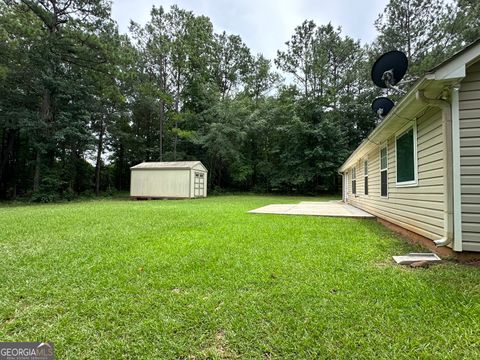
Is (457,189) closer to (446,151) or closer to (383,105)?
→ (446,151)

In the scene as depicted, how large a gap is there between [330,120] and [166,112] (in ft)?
46.9

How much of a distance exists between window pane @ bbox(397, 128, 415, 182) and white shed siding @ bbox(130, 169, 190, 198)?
1230 cm

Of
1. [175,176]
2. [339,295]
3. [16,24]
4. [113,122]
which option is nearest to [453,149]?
[339,295]

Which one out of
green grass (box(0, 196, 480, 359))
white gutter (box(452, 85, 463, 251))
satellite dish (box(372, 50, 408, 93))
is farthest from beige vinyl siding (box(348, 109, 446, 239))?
satellite dish (box(372, 50, 408, 93))

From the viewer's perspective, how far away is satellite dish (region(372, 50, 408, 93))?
4262 millimetres

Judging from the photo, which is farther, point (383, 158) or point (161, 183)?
point (161, 183)

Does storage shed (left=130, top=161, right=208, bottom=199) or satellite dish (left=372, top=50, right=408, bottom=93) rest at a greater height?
satellite dish (left=372, top=50, right=408, bottom=93)

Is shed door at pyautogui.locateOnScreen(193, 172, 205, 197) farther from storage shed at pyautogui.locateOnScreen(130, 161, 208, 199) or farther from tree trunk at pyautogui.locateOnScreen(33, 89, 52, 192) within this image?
tree trunk at pyautogui.locateOnScreen(33, 89, 52, 192)

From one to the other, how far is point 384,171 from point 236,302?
533 centimetres

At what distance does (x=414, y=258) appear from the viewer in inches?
119

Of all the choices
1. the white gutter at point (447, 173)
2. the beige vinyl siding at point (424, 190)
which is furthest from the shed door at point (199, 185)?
the white gutter at point (447, 173)

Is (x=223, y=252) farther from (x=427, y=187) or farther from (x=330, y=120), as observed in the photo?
(x=330, y=120)

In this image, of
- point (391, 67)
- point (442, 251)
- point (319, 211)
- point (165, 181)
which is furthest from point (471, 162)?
point (165, 181)

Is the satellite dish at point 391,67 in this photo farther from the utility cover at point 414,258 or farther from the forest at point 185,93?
the forest at point 185,93
